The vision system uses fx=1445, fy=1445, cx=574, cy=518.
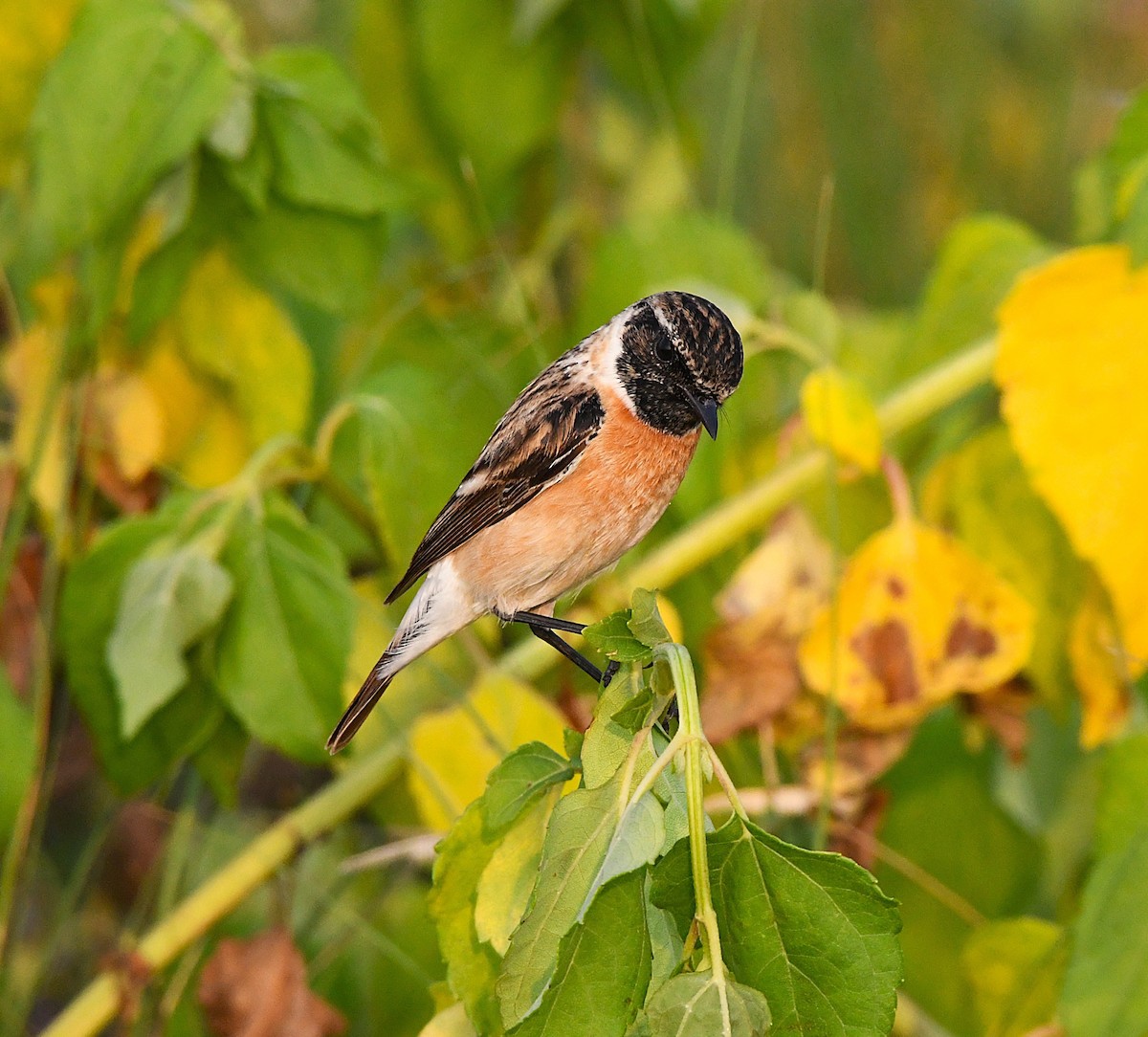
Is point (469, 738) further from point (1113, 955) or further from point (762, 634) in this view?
point (1113, 955)

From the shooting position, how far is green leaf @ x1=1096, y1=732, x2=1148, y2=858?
4.33ft

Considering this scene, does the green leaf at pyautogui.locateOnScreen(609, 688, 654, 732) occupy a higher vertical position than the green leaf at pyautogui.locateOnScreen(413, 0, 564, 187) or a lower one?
higher

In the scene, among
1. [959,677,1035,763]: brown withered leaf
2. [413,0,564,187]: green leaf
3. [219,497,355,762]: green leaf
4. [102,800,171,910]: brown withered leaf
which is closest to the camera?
[219,497,355,762]: green leaf

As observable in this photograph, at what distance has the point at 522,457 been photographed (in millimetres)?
1016

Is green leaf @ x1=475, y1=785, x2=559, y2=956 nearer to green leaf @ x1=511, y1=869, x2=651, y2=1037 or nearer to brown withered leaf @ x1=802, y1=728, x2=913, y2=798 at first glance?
green leaf @ x1=511, y1=869, x2=651, y2=1037

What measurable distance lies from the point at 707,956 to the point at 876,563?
0.86 metres

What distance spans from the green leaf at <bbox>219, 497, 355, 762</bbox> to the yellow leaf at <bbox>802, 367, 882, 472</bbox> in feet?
1.62

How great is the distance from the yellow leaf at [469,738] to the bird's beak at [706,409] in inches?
23.4

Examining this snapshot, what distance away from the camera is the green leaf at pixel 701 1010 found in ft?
2.19

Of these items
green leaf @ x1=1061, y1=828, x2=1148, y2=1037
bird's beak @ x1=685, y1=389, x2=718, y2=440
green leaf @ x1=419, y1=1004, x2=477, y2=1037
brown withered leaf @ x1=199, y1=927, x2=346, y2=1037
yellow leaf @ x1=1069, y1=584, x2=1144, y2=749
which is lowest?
yellow leaf @ x1=1069, y1=584, x2=1144, y2=749

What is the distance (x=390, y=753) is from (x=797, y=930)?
0.89 m

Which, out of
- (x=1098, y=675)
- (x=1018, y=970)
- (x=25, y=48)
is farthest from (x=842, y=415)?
(x=25, y=48)

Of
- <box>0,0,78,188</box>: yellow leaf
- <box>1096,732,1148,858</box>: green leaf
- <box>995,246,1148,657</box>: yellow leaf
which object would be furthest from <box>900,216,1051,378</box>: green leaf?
<box>0,0,78,188</box>: yellow leaf

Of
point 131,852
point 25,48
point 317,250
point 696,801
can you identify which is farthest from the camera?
point 131,852
